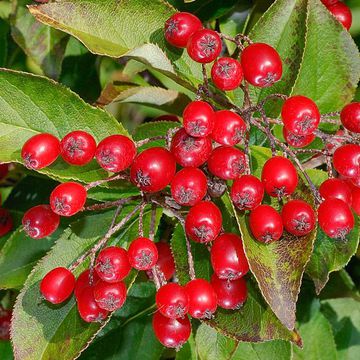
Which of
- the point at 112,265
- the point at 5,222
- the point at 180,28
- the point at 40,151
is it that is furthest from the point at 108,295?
the point at 5,222

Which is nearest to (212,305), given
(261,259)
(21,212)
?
(261,259)

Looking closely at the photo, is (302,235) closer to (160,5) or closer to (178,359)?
(160,5)

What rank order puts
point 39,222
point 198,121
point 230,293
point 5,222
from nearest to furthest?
1. point 198,121
2. point 230,293
3. point 39,222
4. point 5,222

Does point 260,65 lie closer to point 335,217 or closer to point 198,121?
point 198,121

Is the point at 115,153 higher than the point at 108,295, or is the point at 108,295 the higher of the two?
the point at 115,153

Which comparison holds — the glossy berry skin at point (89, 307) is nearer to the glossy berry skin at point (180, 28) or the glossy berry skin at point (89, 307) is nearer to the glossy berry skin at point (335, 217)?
the glossy berry skin at point (335, 217)

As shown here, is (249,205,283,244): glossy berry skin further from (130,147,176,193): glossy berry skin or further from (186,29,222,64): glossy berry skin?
(186,29,222,64): glossy berry skin
